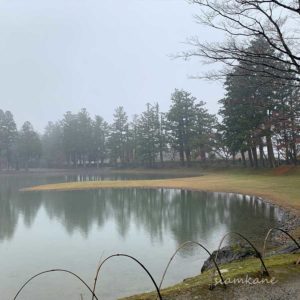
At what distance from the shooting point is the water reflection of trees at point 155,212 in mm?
12445

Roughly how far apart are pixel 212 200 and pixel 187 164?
31.9m

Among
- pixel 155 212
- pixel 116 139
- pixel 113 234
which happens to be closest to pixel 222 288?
pixel 113 234

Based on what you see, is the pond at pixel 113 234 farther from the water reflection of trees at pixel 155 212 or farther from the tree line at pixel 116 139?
the tree line at pixel 116 139

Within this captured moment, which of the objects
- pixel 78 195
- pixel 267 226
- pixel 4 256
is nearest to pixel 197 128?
pixel 78 195

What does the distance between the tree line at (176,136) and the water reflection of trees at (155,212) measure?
9.05m

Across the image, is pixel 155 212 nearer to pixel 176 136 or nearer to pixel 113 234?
pixel 113 234

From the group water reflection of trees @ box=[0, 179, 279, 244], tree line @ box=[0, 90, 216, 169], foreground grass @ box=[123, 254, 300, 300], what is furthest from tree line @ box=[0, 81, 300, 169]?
foreground grass @ box=[123, 254, 300, 300]

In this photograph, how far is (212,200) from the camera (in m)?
19.4

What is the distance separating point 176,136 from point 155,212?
35203mm

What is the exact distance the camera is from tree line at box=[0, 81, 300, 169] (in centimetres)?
3173

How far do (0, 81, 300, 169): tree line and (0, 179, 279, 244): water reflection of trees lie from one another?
9.05 m

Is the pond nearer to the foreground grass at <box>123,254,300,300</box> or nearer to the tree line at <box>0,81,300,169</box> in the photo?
the foreground grass at <box>123,254,300,300</box>

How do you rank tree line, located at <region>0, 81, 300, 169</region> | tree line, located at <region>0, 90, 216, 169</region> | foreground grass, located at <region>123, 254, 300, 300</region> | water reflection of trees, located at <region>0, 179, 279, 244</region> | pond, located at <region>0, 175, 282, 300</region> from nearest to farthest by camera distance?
1. foreground grass, located at <region>123, 254, 300, 300</region>
2. pond, located at <region>0, 175, 282, 300</region>
3. water reflection of trees, located at <region>0, 179, 279, 244</region>
4. tree line, located at <region>0, 81, 300, 169</region>
5. tree line, located at <region>0, 90, 216, 169</region>

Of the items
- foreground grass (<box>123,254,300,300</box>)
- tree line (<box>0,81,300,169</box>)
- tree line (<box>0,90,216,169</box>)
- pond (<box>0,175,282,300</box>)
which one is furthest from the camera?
tree line (<box>0,90,216,169</box>)
